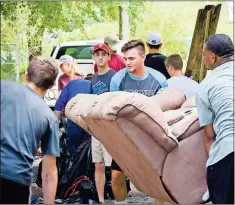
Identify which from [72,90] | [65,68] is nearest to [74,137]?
[72,90]

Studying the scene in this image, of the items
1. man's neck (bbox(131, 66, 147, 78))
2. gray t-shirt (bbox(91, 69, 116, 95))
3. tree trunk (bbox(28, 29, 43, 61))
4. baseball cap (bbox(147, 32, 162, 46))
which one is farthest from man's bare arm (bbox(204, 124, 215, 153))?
tree trunk (bbox(28, 29, 43, 61))

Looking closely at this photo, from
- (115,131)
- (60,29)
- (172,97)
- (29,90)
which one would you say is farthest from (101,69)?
(60,29)

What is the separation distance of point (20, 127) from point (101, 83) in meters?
2.84

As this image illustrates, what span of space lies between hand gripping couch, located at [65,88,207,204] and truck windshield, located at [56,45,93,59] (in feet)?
26.4

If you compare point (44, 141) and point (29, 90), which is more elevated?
point (29, 90)

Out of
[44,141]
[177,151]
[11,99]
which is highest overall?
[11,99]

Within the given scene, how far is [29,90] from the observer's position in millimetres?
4020

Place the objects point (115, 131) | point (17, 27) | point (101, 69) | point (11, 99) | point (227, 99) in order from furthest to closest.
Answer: point (17, 27) < point (101, 69) < point (115, 131) < point (227, 99) < point (11, 99)

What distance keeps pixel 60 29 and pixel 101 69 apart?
21.5 ft

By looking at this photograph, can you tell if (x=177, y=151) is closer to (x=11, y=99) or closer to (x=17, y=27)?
(x=11, y=99)

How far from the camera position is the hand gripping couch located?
4.81m

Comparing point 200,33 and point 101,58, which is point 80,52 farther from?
point 101,58

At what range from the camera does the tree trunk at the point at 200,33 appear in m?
10.4

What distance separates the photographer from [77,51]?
13727mm
